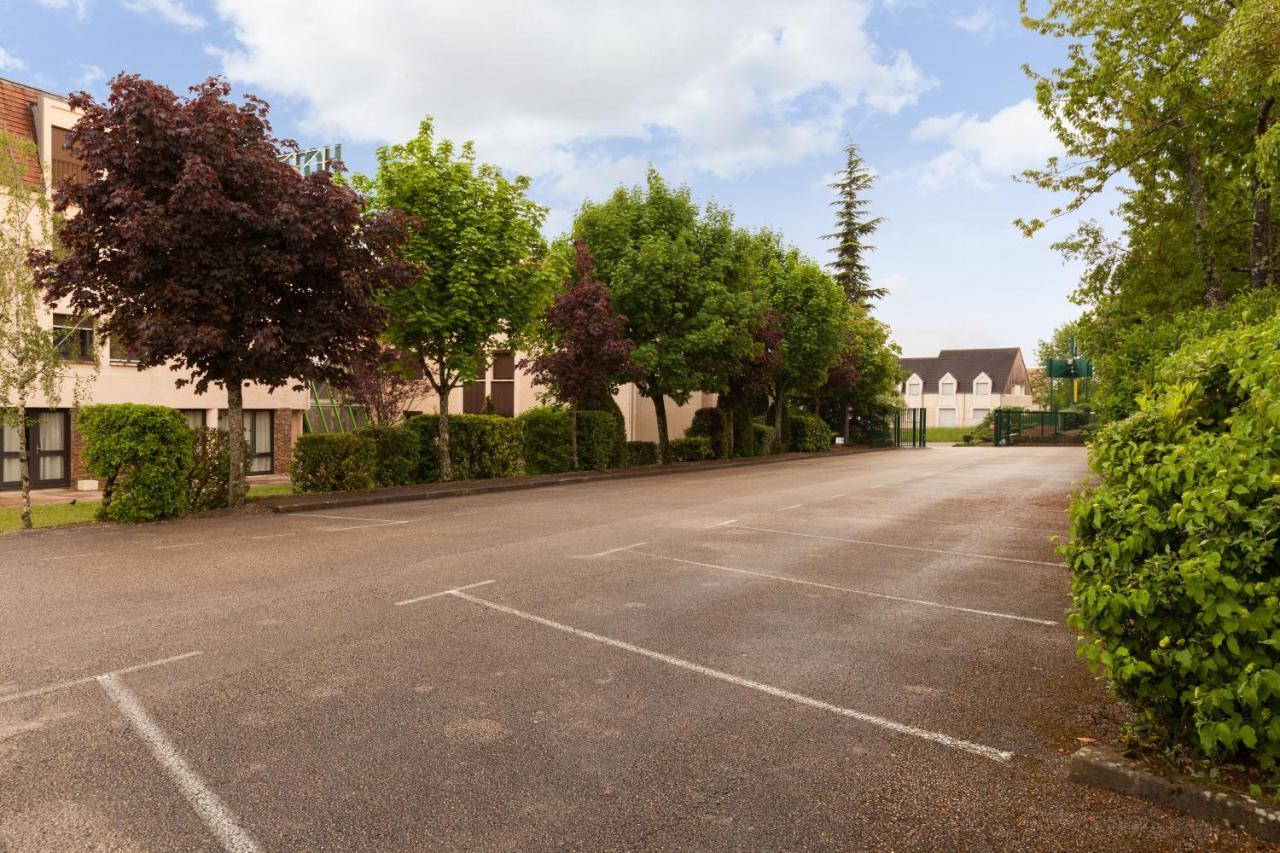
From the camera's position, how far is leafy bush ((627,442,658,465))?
1084 inches

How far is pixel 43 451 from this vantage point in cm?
2062

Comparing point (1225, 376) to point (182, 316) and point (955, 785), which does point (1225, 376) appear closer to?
point (955, 785)

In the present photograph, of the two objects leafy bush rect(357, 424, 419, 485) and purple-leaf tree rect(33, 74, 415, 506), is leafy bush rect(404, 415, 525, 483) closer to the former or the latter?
leafy bush rect(357, 424, 419, 485)

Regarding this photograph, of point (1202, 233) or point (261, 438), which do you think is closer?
point (1202, 233)

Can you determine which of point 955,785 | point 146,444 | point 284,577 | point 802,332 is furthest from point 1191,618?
point 802,332

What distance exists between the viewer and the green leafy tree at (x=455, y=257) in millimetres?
17922

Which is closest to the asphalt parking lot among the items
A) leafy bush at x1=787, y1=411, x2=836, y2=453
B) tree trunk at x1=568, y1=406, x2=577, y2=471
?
tree trunk at x1=568, y1=406, x2=577, y2=471

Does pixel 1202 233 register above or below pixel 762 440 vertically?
above

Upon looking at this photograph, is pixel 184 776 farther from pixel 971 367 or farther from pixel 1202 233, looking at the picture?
pixel 971 367

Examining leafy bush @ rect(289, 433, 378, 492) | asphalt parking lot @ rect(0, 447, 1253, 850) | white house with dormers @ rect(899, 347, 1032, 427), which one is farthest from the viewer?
white house with dormers @ rect(899, 347, 1032, 427)

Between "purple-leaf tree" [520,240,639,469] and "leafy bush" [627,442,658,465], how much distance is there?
4.75 m

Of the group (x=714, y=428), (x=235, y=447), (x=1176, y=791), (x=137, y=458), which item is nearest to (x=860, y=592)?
(x=1176, y=791)

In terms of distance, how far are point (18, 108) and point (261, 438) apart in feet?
36.7

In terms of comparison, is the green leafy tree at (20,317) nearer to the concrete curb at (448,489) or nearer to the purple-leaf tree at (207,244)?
the purple-leaf tree at (207,244)
